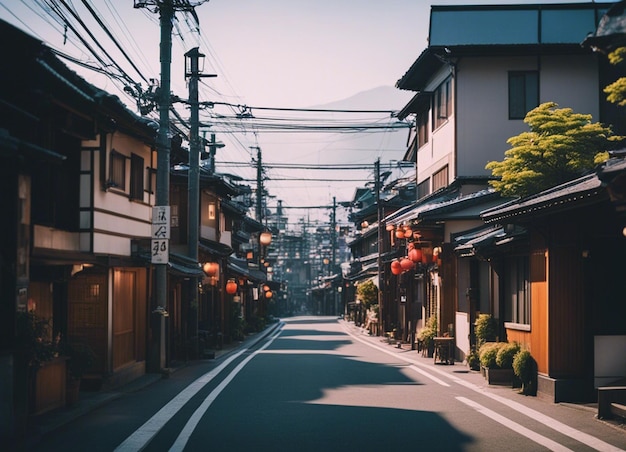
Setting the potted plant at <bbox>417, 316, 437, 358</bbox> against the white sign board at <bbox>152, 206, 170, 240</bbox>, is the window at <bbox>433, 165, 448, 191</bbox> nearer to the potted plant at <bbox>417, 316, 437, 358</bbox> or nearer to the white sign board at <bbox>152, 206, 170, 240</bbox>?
the potted plant at <bbox>417, 316, 437, 358</bbox>

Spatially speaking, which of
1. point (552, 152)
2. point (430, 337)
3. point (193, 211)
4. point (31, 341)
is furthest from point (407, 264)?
point (31, 341)

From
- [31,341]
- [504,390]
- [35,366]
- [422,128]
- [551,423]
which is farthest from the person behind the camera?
[422,128]

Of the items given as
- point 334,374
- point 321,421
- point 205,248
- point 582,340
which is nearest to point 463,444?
point 321,421

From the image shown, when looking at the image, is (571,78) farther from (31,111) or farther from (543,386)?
(31,111)

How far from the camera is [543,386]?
18.3 m

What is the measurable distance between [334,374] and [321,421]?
9650 millimetres

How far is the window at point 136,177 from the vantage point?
24391mm

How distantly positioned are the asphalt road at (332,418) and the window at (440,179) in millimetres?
12651

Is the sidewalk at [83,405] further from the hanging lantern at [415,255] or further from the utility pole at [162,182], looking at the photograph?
the hanging lantern at [415,255]

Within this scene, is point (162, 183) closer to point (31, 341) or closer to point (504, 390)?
point (31, 341)

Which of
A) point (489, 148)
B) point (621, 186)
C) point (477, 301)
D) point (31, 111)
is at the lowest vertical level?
point (477, 301)

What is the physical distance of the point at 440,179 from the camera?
3728 cm

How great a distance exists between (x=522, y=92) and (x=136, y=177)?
16.3m

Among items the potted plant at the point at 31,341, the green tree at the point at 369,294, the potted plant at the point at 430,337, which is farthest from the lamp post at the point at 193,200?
the green tree at the point at 369,294
